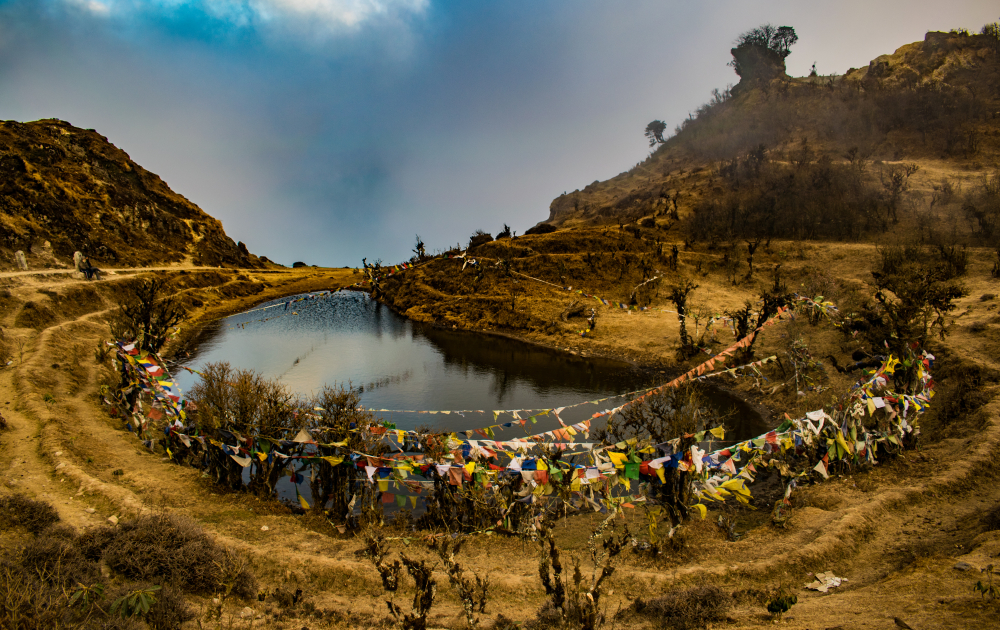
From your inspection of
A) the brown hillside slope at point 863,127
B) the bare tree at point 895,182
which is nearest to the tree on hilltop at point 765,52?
the brown hillside slope at point 863,127

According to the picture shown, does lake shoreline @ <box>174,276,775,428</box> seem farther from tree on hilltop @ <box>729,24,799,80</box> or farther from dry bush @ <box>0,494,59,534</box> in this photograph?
tree on hilltop @ <box>729,24,799,80</box>

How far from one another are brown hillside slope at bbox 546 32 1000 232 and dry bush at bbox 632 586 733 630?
4777 cm

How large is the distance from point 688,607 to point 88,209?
191ft

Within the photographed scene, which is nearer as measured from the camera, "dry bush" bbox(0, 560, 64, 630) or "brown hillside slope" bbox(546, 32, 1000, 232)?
"dry bush" bbox(0, 560, 64, 630)

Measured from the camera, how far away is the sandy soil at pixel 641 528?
6586 millimetres

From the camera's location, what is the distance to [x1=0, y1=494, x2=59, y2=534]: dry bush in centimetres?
803

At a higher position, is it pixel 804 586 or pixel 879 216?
pixel 879 216

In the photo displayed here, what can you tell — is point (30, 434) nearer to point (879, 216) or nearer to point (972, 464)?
point (972, 464)

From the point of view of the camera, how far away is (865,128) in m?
64.6

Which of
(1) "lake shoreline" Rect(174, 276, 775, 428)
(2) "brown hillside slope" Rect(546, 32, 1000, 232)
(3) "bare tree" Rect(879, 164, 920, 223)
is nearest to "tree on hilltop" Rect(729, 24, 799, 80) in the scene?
(2) "brown hillside slope" Rect(546, 32, 1000, 232)

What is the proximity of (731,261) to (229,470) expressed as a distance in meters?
40.9

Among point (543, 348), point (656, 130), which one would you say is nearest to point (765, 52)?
point (656, 130)

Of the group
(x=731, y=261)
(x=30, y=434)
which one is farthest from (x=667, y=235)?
(x=30, y=434)

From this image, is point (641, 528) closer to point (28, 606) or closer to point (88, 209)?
point (28, 606)
